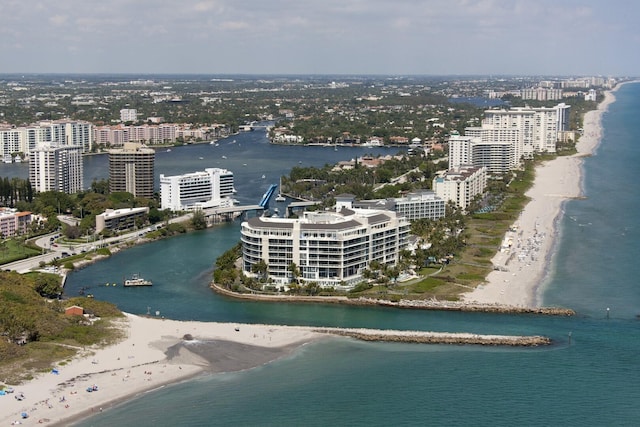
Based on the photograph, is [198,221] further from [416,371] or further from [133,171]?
[416,371]

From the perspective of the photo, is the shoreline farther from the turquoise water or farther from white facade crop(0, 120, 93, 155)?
white facade crop(0, 120, 93, 155)

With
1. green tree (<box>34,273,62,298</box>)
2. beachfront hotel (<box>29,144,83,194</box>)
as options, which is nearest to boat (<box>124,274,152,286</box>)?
green tree (<box>34,273,62,298</box>)

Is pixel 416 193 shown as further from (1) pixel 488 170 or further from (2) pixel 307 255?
(1) pixel 488 170

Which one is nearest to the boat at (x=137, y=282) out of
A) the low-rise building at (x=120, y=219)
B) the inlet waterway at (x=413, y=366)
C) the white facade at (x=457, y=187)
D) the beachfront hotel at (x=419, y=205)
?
the inlet waterway at (x=413, y=366)

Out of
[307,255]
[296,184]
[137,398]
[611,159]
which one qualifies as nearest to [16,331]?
[137,398]

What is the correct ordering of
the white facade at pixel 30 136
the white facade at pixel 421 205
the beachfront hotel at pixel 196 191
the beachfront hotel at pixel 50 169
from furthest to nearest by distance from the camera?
1. the white facade at pixel 30 136
2. the beachfront hotel at pixel 50 169
3. the beachfront hotel at pixel 196 191
4. the white facade at pixel 421 205

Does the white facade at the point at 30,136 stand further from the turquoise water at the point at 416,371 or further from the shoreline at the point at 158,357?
the shoreline at the point at 158,357
